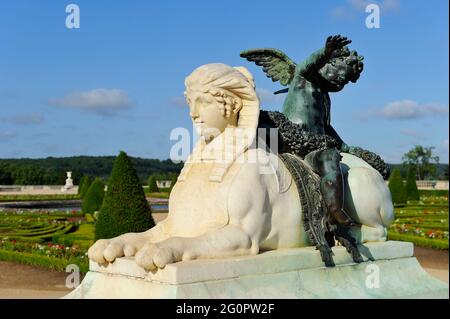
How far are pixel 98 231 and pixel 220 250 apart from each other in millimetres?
7146

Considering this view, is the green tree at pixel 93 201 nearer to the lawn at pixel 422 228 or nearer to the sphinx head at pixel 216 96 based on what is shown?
the lawn at pixel 422 228

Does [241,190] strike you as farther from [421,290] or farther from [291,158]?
[421,290]

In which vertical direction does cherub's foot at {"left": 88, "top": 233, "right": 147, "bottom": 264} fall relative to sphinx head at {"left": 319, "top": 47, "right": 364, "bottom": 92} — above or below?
below

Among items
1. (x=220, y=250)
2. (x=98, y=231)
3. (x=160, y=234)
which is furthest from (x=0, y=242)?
(x=220, y=250)

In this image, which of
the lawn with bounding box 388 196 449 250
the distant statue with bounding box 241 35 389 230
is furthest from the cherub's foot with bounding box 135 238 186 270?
the lawn with bounding box 388 196 449 250

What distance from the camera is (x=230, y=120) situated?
4430mm

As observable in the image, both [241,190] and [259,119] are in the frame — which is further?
[259,119]

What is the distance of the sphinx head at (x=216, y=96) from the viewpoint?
169 inches

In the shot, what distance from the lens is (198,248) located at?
12.4 feet

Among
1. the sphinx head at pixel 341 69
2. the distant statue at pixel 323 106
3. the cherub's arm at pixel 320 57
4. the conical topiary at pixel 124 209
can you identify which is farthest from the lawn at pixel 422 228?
→ the cherub's arm at pixel 320 57

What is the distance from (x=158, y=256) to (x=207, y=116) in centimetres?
126

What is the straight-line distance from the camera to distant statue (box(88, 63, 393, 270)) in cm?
404

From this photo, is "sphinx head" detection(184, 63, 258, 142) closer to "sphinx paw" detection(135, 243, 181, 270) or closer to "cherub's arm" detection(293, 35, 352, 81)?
"cherub's arm" detection(293, 35, 352, 81)

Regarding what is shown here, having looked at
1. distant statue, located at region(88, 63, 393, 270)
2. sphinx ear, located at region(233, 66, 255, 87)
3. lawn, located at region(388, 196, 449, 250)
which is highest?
sphinx ear, located at region(233, 66, 255, 87)
